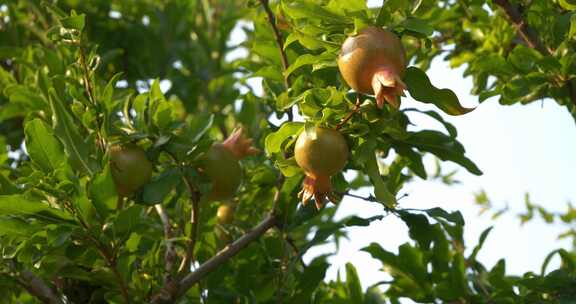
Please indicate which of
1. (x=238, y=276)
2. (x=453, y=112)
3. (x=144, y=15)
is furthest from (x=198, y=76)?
(x=453, y=112)

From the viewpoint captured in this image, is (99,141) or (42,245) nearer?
(42,245)

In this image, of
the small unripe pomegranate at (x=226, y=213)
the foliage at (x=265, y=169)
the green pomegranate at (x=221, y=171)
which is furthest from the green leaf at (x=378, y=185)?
the small unripe pomegranate at (x=226, y=213)

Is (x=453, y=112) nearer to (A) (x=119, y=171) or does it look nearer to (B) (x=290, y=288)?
(A) (x=119, y=171)

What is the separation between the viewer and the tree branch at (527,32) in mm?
1599

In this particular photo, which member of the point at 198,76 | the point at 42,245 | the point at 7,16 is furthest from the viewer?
the point at 198,76

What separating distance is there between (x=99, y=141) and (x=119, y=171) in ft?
0.35

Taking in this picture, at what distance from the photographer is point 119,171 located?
4.72 ft

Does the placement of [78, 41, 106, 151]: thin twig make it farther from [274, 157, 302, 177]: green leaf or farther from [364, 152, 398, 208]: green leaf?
[364, 152, 398, 208]: green leaf

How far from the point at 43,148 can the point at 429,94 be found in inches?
28.5

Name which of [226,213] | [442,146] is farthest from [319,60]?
[226,213]

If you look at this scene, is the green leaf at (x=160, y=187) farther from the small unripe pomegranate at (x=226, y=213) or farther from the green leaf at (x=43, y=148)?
the small unripe pomegranate at (x=226, y=213)

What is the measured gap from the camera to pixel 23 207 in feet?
4.33

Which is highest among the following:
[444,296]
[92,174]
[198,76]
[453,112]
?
[453,112]

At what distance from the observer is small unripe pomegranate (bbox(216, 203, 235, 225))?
2.03 metres
